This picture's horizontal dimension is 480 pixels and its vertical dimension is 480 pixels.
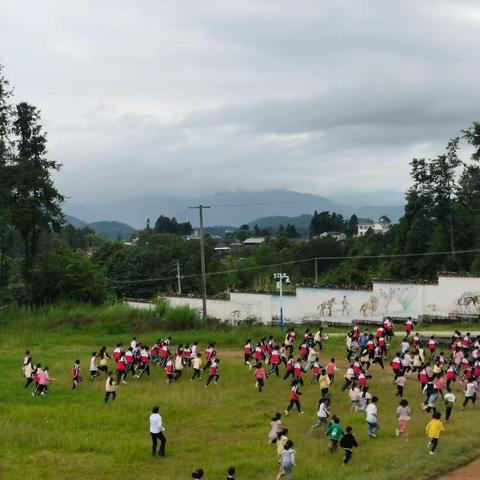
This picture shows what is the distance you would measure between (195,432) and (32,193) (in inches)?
1164

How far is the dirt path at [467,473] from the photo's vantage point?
14.2 metres

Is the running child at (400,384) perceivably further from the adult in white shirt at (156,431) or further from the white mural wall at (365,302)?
the white mural wall at (365,302)

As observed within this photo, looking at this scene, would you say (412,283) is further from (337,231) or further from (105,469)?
(337,231)

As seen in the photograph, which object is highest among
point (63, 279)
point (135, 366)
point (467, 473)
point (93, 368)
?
point (63, 279)

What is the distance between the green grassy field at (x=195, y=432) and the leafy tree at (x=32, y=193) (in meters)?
16.6

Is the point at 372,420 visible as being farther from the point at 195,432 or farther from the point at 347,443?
the point at 195,432

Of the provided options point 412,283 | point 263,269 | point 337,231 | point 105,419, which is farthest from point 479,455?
point 337,231

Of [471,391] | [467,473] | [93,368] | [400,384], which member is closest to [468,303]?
[400,384]

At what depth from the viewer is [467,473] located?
14.4m

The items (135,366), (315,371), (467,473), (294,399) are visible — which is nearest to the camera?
(467,473)

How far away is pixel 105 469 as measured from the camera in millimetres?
15047

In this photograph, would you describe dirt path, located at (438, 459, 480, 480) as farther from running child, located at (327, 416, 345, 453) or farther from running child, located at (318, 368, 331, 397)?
running child, located at (318, 368, 331, 397)

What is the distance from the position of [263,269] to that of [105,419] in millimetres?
57872

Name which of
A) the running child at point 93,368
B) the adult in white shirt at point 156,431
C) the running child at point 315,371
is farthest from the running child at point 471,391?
the running child at point 93,368
